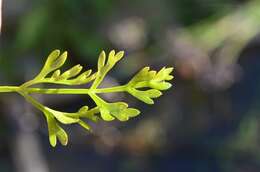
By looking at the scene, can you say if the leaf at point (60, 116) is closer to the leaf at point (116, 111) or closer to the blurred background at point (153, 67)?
the leaf at point (116, 111)

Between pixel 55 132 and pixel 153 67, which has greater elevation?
pixel 153 67

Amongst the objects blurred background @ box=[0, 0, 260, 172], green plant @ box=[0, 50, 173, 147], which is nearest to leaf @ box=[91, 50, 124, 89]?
green plant @ box=[0, 50, 173, 147]

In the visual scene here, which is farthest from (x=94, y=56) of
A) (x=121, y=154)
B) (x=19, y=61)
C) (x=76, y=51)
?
(x=121, y=154)

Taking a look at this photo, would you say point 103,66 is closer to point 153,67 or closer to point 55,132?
point 55,132

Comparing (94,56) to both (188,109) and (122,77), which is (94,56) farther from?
(188,109)

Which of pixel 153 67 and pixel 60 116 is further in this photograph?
pixel 153 67

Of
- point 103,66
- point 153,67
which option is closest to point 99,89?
point 103,66

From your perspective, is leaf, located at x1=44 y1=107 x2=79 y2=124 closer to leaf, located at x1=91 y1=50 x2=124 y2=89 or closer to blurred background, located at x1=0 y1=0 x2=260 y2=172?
leaf, located at x1=91 y1=50 x2=124 y2=89

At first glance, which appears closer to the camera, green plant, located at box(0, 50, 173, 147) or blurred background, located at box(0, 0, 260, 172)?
green plant, located at box(0, 50, 173, 147)
